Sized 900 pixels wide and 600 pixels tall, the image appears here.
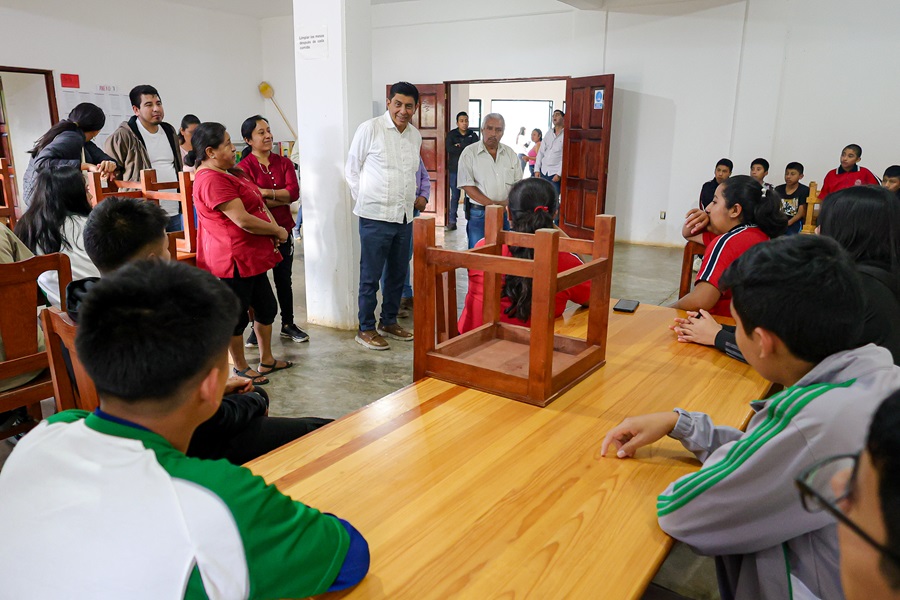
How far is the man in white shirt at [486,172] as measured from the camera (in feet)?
15.9

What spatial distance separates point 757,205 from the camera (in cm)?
219

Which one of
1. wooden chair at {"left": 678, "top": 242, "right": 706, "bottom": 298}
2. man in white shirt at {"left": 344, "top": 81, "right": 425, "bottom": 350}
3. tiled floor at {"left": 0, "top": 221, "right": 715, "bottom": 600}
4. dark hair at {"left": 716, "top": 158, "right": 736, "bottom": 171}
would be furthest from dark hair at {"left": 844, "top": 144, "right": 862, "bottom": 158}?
man in white shirt at {"left": 344, "top": 81, "right": 425, "bottom": 350}

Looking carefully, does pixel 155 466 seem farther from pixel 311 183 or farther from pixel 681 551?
pixel 311 183

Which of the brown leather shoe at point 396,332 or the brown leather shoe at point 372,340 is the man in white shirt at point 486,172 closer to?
the brown leather shoe at point 396,332

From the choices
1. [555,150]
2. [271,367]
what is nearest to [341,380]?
[271,367]

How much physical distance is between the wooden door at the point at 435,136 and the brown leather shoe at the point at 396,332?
460 centimetres

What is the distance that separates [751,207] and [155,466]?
2.10 metres

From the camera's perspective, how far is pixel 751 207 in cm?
220

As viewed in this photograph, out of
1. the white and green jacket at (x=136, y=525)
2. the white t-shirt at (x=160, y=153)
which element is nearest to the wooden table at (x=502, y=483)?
the white and green jacket at (x=136, y=525)

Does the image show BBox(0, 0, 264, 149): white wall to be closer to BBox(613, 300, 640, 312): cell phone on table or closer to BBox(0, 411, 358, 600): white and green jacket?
BBox(613, 300, 640, 312): cell phone on table

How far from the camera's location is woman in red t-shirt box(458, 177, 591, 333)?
1979 millimetres

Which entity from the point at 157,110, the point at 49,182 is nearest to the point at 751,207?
the point at 49,182

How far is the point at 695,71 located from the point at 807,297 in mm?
6848

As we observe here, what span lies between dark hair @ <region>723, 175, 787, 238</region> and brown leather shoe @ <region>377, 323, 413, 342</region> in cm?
227
